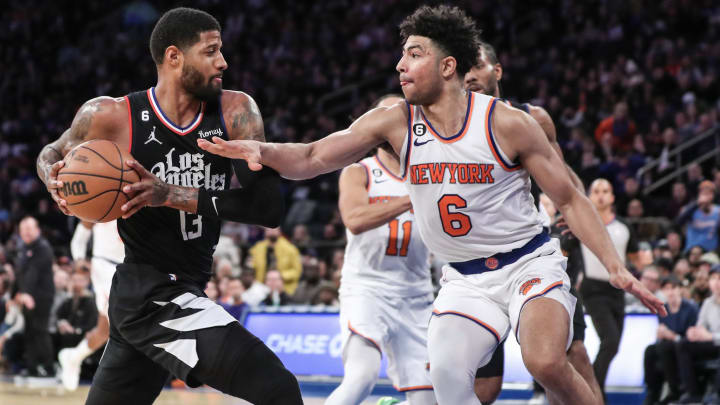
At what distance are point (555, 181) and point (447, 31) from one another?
0.96 meters

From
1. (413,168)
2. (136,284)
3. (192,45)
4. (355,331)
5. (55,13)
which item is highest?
(55,13)

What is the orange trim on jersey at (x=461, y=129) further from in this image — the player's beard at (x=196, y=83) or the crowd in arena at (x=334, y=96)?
the crowd in arena at (x=334, y=96)

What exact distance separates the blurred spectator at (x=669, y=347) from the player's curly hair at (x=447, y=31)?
5.52 m

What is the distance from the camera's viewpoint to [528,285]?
4.52m

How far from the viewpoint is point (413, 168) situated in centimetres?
461

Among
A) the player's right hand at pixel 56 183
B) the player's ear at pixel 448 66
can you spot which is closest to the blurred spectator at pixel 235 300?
the player's ear at pixel 448 66

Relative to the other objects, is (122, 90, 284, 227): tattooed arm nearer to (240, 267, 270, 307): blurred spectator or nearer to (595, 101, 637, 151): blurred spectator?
(240, 267, 270, 307): blurred spectator

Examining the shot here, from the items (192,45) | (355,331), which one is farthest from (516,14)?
(192,45)

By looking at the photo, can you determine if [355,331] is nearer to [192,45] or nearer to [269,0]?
[192,45]

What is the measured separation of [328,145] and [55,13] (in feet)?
80.2

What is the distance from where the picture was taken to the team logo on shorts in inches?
177

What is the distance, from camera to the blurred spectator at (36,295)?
1248cm

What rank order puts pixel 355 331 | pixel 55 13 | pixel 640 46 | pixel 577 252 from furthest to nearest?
pixel 55 13
pixel 640 46
pixel 577 252
pixel 355 331

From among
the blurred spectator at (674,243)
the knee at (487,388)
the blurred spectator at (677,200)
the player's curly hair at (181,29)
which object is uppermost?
the player's curly hair at (181,29)
